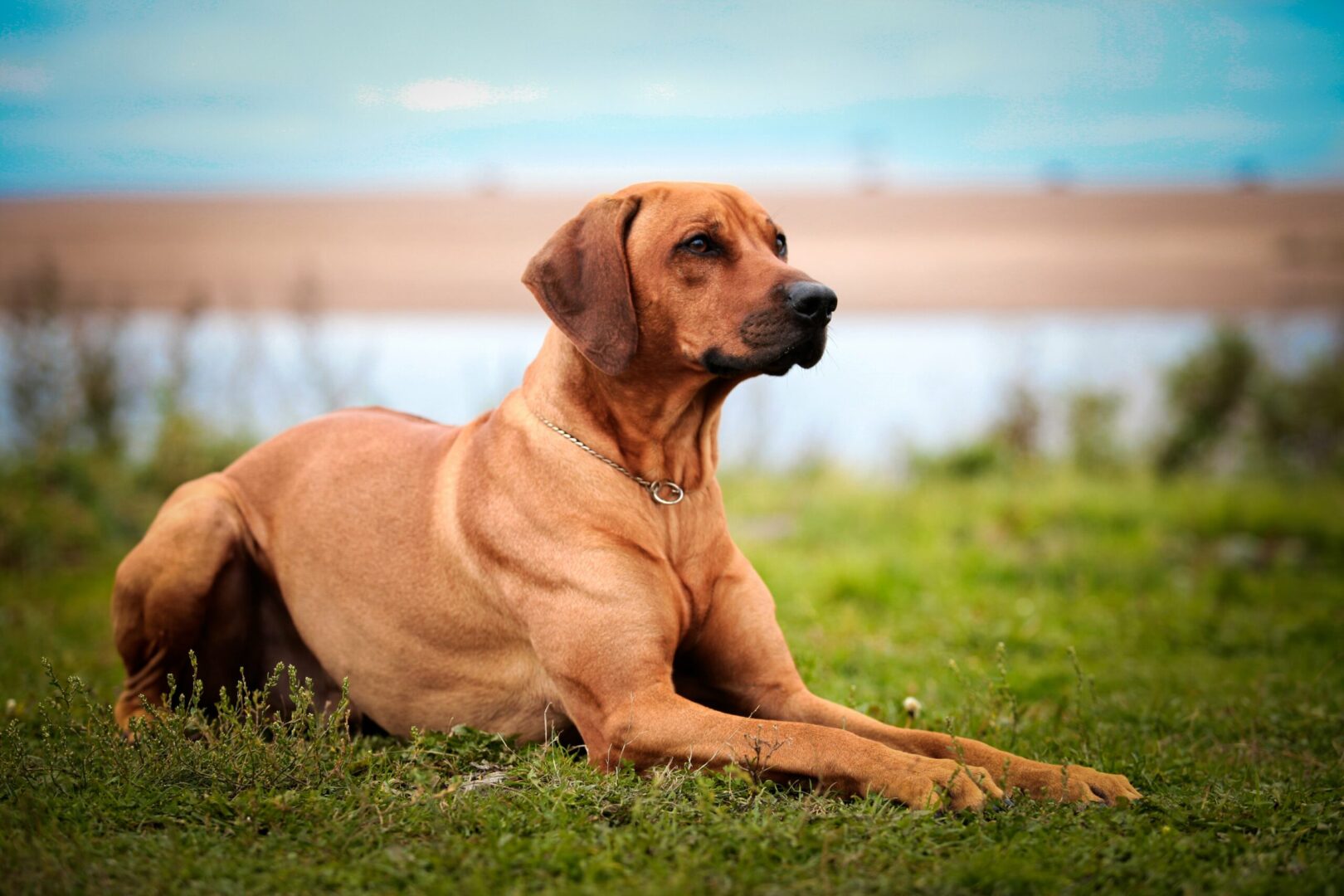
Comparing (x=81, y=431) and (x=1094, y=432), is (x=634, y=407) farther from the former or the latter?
(x=1094, y=432)

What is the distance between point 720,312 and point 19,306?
8054 millimetres

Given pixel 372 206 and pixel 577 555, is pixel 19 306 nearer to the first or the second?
pixel 577 555

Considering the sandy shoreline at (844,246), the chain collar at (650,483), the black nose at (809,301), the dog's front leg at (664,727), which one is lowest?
the dog's front leg at (664,727)

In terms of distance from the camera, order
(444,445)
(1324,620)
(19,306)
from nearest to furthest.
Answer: (444,445)
(1324,620)
(19,306)

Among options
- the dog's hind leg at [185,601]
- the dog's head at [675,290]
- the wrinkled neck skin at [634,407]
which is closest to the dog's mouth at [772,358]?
the dog's head at [675,290]

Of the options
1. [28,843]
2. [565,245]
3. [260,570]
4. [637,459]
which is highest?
[565,245]

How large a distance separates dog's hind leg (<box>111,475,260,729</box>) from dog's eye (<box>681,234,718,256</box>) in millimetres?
2046

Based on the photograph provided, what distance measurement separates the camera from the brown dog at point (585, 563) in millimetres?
3477

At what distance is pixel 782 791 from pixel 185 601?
2321mm

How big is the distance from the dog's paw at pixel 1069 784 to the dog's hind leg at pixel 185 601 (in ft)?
9.02

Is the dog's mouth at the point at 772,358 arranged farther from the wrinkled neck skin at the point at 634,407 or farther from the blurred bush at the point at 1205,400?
the blurred bush at the point at 1205,400

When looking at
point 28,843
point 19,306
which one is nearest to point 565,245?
point 28,843

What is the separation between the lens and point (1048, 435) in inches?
440

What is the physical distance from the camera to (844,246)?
17.4m
